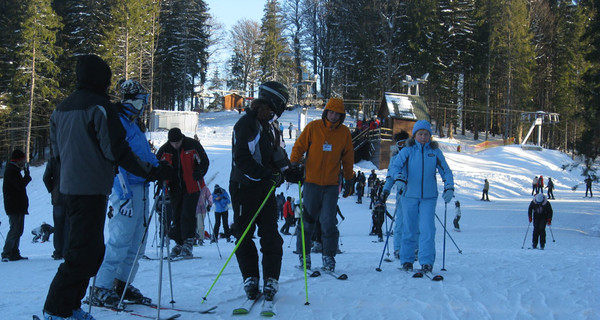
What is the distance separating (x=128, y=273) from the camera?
445 centimetres

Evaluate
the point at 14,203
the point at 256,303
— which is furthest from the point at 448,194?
the point at 14,203

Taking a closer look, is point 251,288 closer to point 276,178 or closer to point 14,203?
point 276,178

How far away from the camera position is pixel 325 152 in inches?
236

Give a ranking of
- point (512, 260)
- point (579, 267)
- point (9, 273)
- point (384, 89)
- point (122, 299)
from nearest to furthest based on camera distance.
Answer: point (122, 299) < point (9, 273) < point (579, 267) < point (512, 260) < point (384, 89)

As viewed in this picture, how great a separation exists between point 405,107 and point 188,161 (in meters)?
31.5

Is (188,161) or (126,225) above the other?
(188,161)

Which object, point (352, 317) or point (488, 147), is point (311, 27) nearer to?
point (488, 147)

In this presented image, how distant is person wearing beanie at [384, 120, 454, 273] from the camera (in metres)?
6.24

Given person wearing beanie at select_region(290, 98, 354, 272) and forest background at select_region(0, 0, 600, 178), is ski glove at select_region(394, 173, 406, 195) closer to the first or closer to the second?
person wearing beanie at select_region(290, 98, 354, 272)

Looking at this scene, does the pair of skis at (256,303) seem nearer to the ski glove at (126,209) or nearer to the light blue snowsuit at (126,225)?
the light blue snowsuit at (126,225)

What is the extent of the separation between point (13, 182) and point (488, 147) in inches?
1659

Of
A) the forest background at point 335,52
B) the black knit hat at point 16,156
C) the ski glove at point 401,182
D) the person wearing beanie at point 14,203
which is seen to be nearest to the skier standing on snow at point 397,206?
the ski glove at point 401,182

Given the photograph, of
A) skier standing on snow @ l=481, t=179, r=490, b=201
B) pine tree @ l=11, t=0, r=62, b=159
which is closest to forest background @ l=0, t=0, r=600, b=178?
pine tree @ l=11, t=0, r=62, b=159

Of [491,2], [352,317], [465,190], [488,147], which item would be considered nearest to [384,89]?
[488,147]
